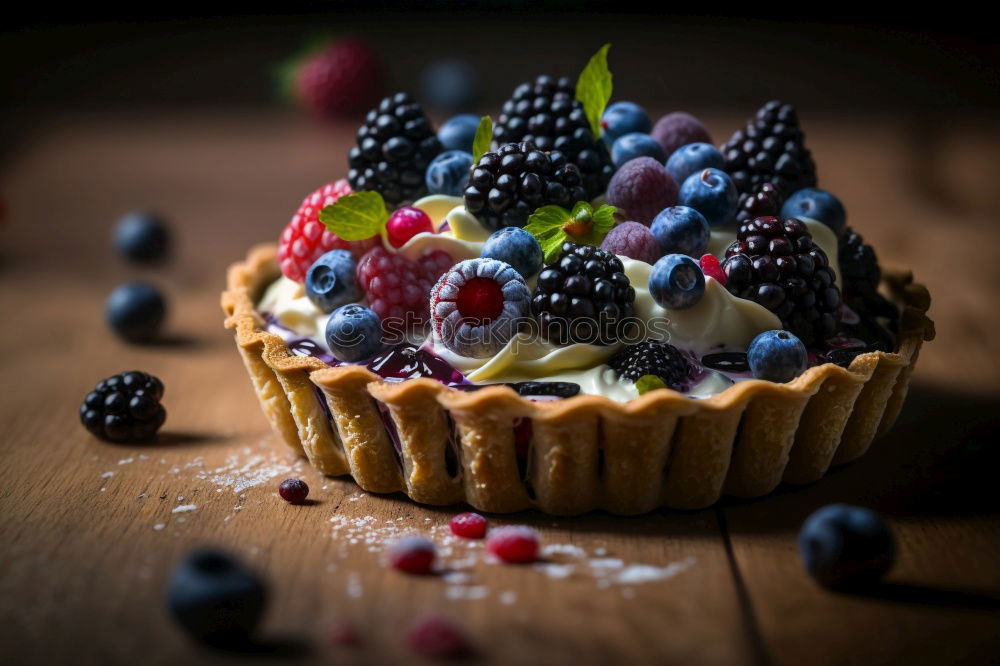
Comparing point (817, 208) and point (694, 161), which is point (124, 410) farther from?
point (817, 208)

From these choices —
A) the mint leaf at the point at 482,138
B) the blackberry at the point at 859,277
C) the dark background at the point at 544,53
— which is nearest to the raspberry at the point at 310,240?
the mint leaf at the point at 482,138

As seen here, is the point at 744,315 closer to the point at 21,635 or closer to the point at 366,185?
the point at 366,185

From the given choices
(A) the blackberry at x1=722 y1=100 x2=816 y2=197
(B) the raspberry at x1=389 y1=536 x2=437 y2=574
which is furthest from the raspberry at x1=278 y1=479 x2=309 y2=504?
(A) the blackberry at x1=722 y1=100 x2=816 y2=197

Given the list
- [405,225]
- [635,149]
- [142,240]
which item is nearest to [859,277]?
[635,149]

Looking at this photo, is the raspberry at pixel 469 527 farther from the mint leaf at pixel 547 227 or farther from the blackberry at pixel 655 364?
the mint leaf at pixel 547 227

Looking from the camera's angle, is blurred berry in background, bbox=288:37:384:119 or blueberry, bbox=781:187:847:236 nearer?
blueberry, bbox=781:187:847:236

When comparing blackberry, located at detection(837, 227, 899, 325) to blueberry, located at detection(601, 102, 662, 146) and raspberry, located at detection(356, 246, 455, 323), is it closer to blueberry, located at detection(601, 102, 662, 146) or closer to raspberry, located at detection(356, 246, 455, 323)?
blueberry, located at detection(601, 102, 662, 146)
